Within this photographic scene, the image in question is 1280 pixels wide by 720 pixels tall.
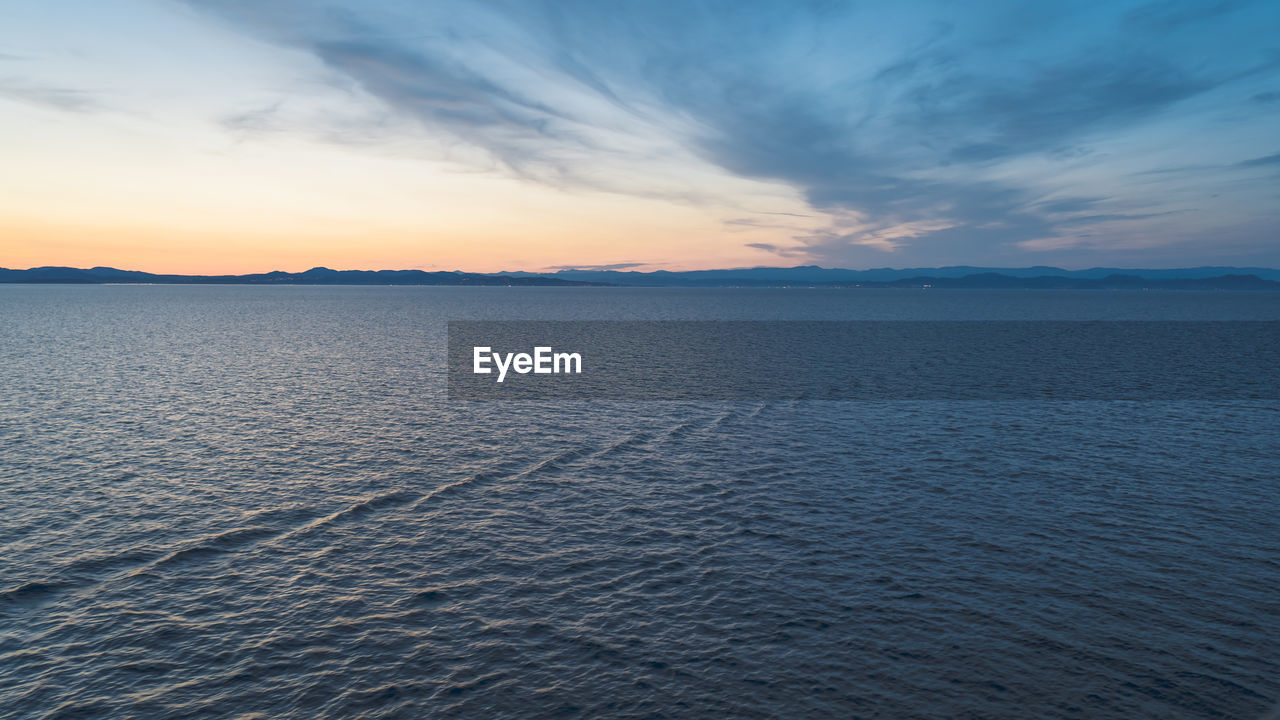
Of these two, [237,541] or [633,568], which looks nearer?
[633,568]

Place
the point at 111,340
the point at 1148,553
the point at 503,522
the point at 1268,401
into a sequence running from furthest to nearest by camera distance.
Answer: the point at 111,340, the point at 1268,401, the point at 503,522, the point at 1148,553

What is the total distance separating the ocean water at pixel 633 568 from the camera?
23.1 meters

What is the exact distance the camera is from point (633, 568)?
31.9 m

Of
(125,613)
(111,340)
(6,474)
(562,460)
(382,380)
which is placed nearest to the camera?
(125,613)

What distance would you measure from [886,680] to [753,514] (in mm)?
15514

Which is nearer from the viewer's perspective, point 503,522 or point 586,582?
point 586,582

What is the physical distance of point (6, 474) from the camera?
1693 inches

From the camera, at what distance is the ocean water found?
75.9 ft

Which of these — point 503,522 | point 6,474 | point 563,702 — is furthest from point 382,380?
point 563,702

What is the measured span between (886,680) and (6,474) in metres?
52.1

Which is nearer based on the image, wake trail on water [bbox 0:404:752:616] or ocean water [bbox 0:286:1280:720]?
ocean water [bbox 0:286:1280:720]

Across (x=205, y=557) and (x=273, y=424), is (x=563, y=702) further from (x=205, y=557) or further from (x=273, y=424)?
(x=273, y=424)

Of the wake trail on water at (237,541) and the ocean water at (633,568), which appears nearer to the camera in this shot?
the ocean water at (633,568)

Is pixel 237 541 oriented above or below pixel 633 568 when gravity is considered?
above
